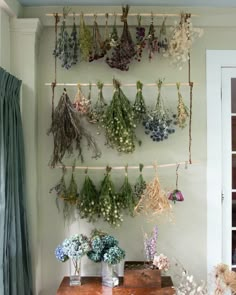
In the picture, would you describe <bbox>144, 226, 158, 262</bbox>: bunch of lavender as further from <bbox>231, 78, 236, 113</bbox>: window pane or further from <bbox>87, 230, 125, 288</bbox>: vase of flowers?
<bbox>231, 78, 236, 113</bbox>: window pane

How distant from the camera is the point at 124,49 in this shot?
2.76 metres

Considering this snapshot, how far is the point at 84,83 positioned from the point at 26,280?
149cm

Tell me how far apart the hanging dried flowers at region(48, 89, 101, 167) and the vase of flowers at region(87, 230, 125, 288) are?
68cm

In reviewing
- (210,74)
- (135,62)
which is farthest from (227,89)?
(135,62)

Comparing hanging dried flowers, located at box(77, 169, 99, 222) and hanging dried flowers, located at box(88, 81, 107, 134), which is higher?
hanging dried flowers, located at box(88, 81, 107, 134)

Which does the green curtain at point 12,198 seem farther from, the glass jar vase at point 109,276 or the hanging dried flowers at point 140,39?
the hanging dried flowers at point 140,39

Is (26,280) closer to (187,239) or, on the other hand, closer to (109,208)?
(109,208)

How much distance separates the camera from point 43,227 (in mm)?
2922

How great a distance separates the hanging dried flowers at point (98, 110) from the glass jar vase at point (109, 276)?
101cm

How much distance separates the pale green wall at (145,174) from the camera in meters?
2.92

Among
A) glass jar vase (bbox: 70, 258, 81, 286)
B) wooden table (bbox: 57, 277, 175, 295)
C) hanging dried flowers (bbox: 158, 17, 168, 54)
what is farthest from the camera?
hanging dried flowers (bbox: 158, 17, 168, 54)

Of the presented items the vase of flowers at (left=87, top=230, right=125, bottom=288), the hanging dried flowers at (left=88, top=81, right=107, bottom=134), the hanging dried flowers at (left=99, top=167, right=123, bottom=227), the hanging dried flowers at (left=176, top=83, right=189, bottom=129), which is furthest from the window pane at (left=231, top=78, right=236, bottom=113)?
the vase of flowers at (left=87, top=230, right=125, bottom=288)

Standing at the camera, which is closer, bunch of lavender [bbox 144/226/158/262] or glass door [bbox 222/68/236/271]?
bunch of lavender [bbox 144/226/158/262]

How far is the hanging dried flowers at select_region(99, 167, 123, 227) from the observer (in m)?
2.71
